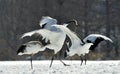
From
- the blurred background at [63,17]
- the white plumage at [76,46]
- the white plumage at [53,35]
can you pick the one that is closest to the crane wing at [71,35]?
the white plumage at [76,46]

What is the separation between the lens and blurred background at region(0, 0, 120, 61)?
3484cm

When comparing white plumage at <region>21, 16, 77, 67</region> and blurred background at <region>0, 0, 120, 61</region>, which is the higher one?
white plumage at <region>21, 16, 77, 67</region>

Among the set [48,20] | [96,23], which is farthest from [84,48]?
[96,23]

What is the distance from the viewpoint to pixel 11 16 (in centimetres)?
3875

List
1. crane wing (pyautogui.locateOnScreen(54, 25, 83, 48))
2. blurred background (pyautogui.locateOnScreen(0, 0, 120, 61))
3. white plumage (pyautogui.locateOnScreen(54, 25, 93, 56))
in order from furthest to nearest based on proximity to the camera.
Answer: blurred background (pyautogui.locateOnScreen(0, 0, 120, 61)) → white plumage (pyautogui.locateOnScreen(54, 25, 93, 56)) → crane wing (pyautogui.locateOnScreen(54, 25, 83, 48))

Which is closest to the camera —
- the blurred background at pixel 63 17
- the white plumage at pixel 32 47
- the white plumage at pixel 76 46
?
the white plumage at pixel 76 46

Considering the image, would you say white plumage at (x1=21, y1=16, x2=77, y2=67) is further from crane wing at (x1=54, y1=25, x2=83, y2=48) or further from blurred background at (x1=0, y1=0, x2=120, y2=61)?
blurred background at (x1=0, y1=0, x2=120, y2=61)

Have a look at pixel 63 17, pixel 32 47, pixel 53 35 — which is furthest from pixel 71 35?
pixel 63 17

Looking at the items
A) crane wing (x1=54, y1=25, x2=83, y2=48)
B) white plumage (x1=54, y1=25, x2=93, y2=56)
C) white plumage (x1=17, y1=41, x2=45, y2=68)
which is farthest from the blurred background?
crane wing (x1=54, y1=25, x2=83, y2=48)

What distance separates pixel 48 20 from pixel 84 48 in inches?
46.3

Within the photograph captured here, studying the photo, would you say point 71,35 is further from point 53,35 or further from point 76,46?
point 76,46

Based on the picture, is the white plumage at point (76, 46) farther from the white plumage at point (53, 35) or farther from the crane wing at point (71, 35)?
the white plumage at point (53, 35)

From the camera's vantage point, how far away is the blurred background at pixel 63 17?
34844 millimetres

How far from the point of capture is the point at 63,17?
34094 millimetres
